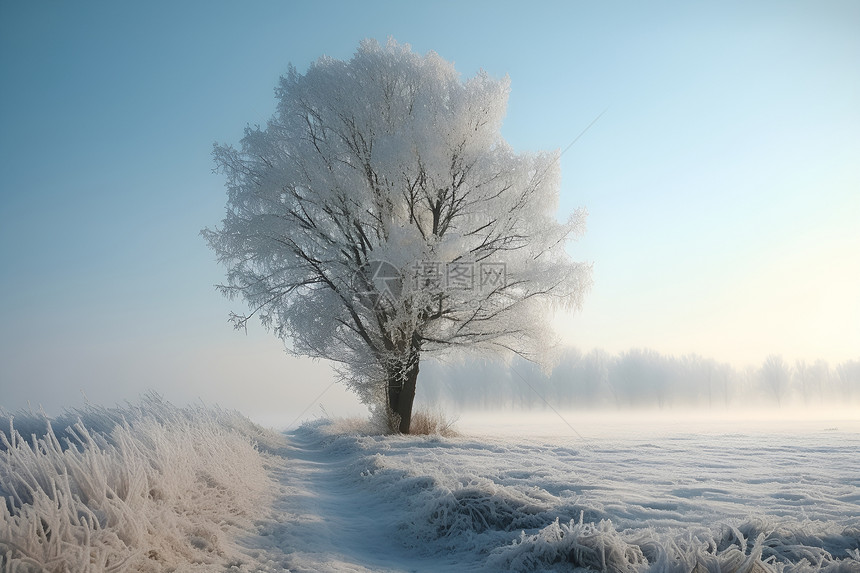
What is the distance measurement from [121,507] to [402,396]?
9.40 meters

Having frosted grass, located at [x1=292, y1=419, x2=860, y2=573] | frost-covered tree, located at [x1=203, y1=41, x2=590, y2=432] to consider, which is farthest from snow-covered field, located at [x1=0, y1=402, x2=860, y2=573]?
frost-covered tree, located at [x1=203, y1=41, x2=590, y2=432]

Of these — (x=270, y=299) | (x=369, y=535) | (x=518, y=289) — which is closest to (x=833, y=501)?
(x=369, y=535)

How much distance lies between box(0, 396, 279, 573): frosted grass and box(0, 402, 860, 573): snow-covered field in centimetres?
4

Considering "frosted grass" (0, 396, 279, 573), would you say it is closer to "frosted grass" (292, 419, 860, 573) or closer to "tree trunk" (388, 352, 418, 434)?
"frosted grass" (292, 419, 860, 573)

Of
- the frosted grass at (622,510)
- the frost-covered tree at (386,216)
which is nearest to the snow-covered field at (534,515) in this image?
the frosted grass at (622,510)

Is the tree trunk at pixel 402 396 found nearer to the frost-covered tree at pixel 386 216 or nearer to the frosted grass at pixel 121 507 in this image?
the frost-covered tree at pixel 386 216

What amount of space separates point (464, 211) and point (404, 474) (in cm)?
749

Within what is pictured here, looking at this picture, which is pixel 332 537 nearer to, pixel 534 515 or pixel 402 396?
pixel 534 515

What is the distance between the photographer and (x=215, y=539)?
321 cm

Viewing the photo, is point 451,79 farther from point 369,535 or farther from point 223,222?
point 369,535

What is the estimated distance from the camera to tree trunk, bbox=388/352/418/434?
39.1 ft

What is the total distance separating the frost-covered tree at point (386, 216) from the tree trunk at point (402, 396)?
0.16ft

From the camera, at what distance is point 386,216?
11844 millimetres

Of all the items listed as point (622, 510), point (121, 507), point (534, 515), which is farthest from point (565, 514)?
point (121, 507)
